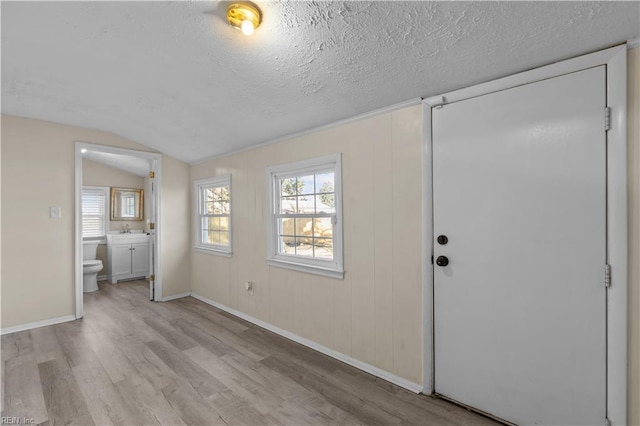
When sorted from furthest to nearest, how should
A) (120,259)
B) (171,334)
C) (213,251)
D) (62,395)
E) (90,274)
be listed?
(120,259) → (90,274) → (213,251) → (171,334) → (62,395)

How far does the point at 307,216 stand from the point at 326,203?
0.27 m

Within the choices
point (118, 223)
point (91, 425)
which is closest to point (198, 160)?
point (118, 223)

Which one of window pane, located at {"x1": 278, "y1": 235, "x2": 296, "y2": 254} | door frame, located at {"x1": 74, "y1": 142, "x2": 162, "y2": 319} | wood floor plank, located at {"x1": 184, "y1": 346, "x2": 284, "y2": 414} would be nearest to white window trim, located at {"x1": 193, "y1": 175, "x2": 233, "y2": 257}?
door frame, located at {"x1": 74, "y1": 142, "x2": 162, "y2": 319}

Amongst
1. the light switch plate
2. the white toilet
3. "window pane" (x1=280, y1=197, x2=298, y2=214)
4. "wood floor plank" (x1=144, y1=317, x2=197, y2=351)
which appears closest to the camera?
"wood floor plank" (x1=144, y1=317, x2=197, y2=351)

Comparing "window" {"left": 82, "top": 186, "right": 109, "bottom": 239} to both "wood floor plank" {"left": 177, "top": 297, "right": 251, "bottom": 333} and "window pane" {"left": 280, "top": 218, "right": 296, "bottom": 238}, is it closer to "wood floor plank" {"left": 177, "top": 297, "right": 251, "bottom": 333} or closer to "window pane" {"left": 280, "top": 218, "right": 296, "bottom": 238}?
"wood floor plank" {"left": 177, "top": 297, "right": 251, "bottom": 333}

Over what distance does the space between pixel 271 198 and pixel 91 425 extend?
2247mm

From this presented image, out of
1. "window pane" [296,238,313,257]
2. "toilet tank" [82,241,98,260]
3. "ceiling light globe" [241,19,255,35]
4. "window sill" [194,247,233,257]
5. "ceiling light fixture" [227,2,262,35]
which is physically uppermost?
"ceiling light fixture" [227,2,262,35]

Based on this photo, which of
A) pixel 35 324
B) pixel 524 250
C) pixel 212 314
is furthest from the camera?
pixel 212 314

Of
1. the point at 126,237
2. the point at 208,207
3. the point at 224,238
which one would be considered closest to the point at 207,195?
the point at 208,207

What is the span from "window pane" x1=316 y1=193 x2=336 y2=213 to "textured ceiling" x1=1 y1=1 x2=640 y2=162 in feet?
2.24

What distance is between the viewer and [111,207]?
5789mm

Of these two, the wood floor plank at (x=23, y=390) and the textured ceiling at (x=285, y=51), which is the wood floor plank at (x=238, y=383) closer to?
the wood floor plank at (x=23, y=390)

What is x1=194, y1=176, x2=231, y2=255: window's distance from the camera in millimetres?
4020

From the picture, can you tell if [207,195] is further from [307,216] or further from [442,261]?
[442,261]
